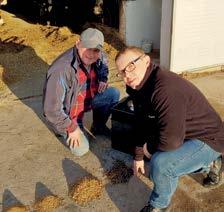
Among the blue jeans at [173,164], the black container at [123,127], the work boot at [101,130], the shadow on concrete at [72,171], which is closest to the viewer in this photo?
the blue jeans at [173,164]

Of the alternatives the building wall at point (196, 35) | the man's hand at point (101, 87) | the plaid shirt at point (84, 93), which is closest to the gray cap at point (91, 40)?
the plaid shirt at point (84, 93)

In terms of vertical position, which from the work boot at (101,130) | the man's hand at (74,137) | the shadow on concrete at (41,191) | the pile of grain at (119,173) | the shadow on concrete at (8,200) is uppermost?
the man's hand at (74,137)

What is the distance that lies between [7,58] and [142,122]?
161 inches

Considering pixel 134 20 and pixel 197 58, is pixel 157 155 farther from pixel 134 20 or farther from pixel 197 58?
pixel 134 20

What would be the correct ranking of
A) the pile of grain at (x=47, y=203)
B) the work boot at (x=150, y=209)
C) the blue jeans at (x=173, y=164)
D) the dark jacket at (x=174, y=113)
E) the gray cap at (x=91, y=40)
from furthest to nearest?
1. the gray cap at (x=91, y=40)
2. the pile of grain at (x=47, y=203)
3. the work boot at (x=150, y=209)
4. the blue jeans at (x=173, y=164)
5. the dark jacket at (x=174, y=113)

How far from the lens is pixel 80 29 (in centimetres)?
837

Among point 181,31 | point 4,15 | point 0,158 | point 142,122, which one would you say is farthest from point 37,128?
point 4,15

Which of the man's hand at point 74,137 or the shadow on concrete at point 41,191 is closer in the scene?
the shadow on concrete at point 41,191

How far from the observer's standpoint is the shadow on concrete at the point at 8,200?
3.41m

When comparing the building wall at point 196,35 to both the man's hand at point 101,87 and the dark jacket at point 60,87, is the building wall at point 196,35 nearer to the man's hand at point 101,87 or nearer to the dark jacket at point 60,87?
the man's hand at point 101,87

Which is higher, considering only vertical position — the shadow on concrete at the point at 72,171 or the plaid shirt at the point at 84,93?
the plaid shirt at the point at 84,93

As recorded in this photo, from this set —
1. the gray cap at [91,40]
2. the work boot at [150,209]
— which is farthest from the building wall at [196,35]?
the work boot at [150,209]

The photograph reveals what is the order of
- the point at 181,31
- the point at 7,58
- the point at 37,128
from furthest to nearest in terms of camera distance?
the point at 7,58, the point at 181,31, the point at 37,128

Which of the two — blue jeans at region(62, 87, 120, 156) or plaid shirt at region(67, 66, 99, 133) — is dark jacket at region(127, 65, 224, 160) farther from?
blue jeans at region(62, 87, 120, 156)
